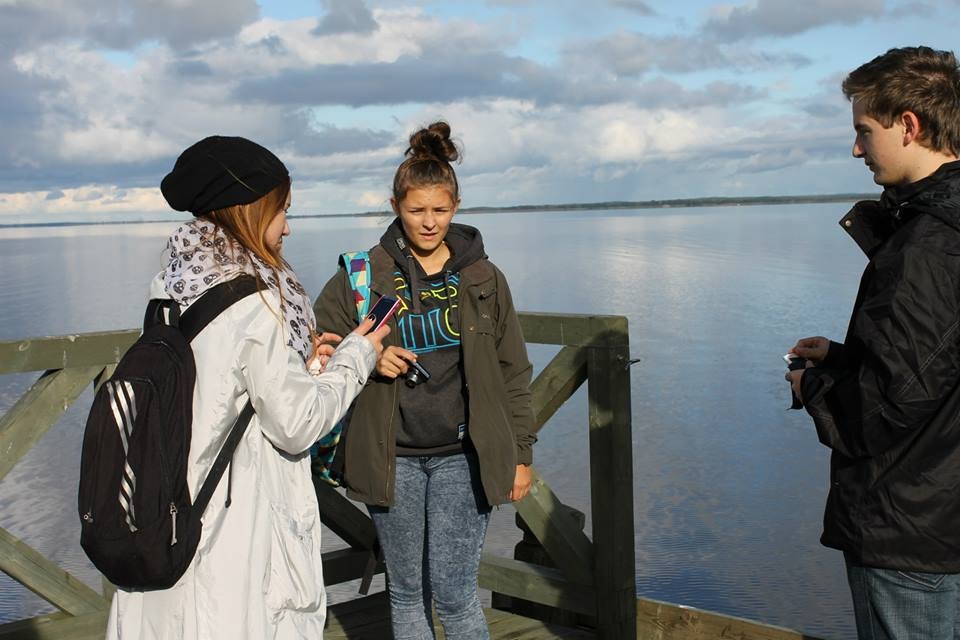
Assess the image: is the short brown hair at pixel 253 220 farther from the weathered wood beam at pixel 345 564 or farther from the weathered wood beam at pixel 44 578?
the weathered wood beam at pixel 345 564

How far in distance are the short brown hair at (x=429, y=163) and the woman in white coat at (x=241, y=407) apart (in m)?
0.66

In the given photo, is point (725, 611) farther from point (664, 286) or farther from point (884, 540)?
point (664, 286)

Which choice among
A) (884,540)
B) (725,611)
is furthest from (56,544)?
(884,540)

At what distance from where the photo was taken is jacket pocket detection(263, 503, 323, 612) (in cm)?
219

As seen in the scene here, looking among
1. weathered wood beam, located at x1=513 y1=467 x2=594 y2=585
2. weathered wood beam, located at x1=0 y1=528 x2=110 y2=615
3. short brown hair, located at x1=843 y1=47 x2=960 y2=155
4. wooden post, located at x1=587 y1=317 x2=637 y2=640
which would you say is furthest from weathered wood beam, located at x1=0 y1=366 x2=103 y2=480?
short brown hair, located at x1=843 y1=47 x2=960 y2=155

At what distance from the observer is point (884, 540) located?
2068mm

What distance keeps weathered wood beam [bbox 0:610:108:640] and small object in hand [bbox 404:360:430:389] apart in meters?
1.48

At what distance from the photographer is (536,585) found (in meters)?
3.77

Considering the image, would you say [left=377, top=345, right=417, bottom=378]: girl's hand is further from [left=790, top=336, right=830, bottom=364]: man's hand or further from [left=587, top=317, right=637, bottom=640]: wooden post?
[left=790, top=336, right=830, bottom=364]: man's hand

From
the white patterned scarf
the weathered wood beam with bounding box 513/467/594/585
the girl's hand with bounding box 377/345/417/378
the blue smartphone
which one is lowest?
the weathered wood beam with bounding box 513/467/594/585

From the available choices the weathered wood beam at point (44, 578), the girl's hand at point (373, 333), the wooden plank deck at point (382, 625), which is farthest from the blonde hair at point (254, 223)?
the wooden plank deck at point (382, 625)

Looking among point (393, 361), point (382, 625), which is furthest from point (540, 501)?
point (393, 361)

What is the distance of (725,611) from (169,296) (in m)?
3.81

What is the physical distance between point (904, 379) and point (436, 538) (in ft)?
4.60
